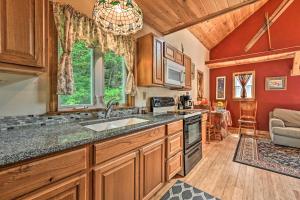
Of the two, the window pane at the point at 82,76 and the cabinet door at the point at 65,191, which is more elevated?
the window pane at the point at 82,76

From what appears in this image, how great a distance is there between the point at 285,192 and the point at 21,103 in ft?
9.91

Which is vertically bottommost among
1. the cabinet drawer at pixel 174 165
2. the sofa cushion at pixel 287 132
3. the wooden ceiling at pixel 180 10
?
the cabinet drawer at pixel 174 165

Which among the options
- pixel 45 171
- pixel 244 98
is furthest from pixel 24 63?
pixel 244 98

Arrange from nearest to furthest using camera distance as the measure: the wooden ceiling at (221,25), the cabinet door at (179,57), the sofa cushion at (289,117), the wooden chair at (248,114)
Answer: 1. the cabinet door at (179,57)
2. the sofa cushion at (289,117)
3. the wooden ceiling at (221,25)
4. the wooden chair at (248,114)

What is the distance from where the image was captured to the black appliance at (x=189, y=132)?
234 cm

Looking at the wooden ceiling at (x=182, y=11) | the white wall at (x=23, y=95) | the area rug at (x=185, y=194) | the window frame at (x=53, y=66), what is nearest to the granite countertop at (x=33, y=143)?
the white wall at (x=23, y=95)

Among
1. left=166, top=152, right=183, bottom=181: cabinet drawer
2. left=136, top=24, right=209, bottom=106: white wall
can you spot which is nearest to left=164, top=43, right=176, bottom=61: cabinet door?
left=136, top=24, right=209, bottom=106: white wall

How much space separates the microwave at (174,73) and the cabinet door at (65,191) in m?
2.00

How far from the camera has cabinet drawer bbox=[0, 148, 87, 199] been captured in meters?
0.72

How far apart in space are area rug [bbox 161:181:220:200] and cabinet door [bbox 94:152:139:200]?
1.93 ft

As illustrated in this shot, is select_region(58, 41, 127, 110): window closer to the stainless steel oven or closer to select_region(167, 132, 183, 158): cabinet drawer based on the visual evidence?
select_region(167, 132, 183, 158): cabinet drawer

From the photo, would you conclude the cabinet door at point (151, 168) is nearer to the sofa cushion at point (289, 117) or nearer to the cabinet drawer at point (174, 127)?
the cabinet drawer at point (174, 127)

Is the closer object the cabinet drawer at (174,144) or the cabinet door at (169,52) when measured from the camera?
the cabinet drawer at (174,144)

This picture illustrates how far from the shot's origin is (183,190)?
1965 mm
